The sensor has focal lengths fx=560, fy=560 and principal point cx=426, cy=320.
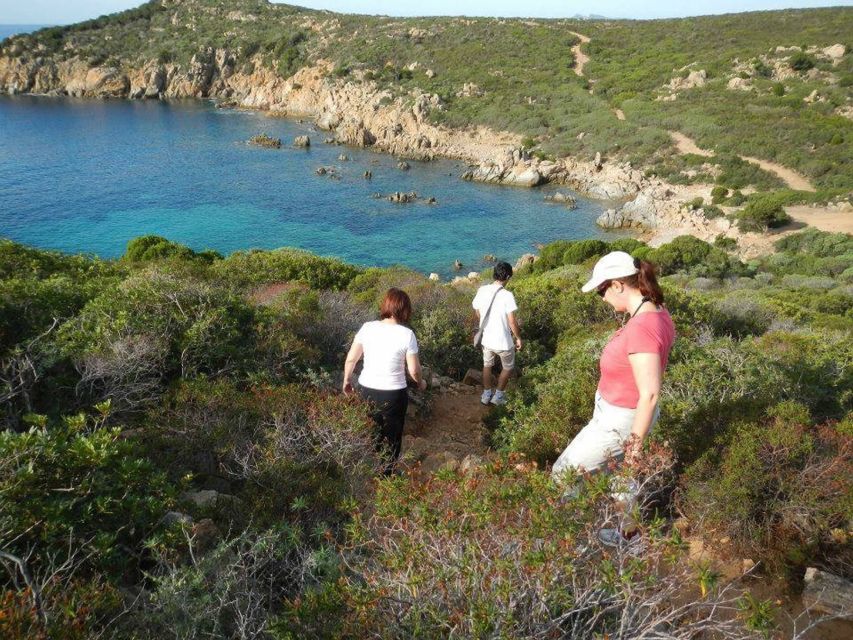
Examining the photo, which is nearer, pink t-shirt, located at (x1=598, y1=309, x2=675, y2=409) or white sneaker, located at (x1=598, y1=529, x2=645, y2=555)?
white sneaker, located at (x1=598, y1=529, x2=645, y2=555)

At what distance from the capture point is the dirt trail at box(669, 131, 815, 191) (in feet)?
112

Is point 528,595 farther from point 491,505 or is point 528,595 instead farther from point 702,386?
point 702,386

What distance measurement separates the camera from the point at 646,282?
10.8 ft

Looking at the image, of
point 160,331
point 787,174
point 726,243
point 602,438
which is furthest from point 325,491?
point 787,174

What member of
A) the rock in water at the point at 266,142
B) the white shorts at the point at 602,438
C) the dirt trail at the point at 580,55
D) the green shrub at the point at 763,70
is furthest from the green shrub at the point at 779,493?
the dirt trail at the point at 580,55

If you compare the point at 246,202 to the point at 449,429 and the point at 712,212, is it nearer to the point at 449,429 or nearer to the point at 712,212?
the point at 712,212

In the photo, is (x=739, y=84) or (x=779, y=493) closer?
(x=779, y=493)

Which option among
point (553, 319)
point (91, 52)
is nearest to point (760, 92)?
point (553, 319)

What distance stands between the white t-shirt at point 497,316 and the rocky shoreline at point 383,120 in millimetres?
25051

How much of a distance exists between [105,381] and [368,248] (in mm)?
25048

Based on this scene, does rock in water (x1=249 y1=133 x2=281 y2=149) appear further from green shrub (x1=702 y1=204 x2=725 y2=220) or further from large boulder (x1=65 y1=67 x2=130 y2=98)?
green shrub (x1=702 y1=204 x2=725 y2=220)

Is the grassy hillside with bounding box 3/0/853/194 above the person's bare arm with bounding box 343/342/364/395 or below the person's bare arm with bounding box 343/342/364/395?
above

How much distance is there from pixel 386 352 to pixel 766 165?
40624mm

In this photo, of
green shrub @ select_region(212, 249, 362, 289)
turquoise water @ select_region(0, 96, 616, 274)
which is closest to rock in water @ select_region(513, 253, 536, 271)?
turquoise water @ select_region(0, 96, 616, 274)
